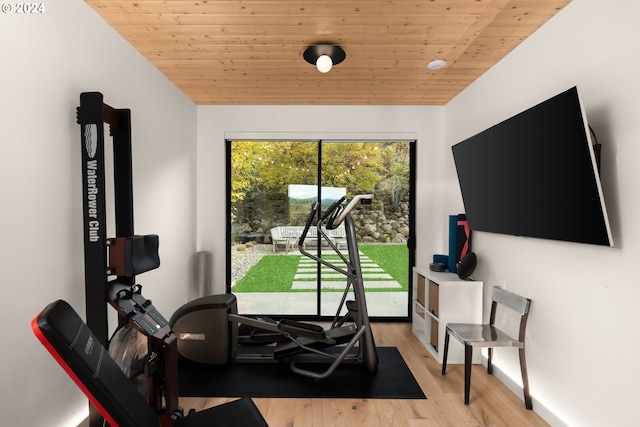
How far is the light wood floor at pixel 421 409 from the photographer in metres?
2.25

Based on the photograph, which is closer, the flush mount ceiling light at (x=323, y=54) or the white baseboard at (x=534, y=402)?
the white baseboard at (x=534, y=402)

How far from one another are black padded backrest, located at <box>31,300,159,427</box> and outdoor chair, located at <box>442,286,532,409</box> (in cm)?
203

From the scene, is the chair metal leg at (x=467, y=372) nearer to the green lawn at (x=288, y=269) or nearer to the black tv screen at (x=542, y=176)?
the black tv screen at (x=542, y=176)

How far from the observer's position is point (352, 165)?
4285mm

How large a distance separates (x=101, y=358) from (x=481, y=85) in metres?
3.44

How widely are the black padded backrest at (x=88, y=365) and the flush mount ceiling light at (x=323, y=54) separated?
2216 millimetres

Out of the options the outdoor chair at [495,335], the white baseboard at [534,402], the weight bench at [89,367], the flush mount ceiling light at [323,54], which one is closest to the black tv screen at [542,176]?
the outdoor chair at [495,335]

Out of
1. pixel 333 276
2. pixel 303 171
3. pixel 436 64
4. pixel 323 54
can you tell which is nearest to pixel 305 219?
pixel 303 171

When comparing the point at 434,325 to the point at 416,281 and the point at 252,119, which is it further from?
the point at 252,119

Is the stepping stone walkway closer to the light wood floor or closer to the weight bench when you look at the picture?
the light wood floor

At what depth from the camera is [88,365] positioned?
110cm

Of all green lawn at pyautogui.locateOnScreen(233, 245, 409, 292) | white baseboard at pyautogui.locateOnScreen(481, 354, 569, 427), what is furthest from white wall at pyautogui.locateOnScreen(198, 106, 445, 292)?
white baseboard at pyautogui.locateOnScreen(481, 354, 569, 427)

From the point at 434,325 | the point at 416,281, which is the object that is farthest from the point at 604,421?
the point at 416,281

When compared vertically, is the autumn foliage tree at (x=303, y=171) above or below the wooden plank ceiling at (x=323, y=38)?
below
